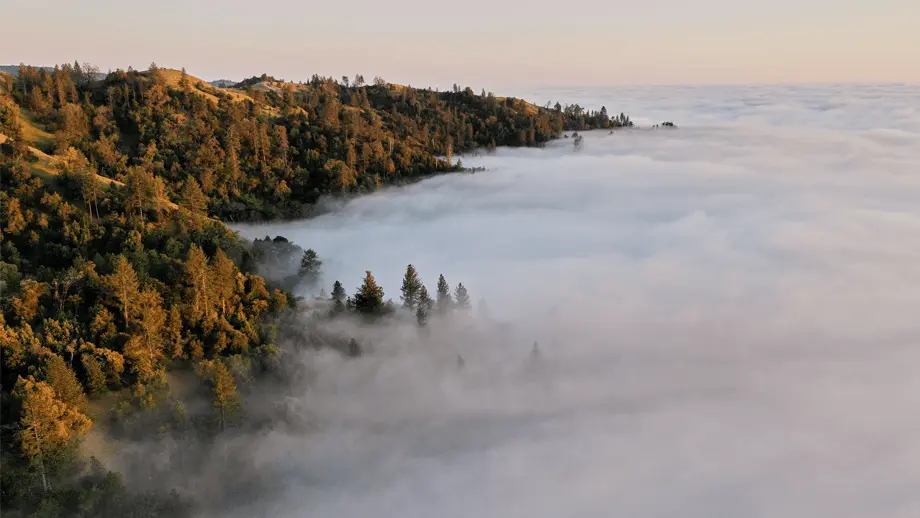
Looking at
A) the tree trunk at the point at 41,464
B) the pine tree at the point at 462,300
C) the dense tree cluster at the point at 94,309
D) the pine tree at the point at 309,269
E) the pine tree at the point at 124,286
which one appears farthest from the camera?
the pine tree at the point at 309,269

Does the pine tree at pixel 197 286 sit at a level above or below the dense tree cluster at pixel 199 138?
below

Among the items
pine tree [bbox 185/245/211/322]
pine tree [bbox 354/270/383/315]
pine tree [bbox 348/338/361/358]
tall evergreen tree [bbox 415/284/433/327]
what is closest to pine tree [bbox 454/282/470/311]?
tall evergreen tree [bbox 415/284/433/327]

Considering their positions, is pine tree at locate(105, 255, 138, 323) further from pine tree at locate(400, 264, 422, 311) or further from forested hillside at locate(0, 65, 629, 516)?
pine tree at locate(400, 264, 422, 311)

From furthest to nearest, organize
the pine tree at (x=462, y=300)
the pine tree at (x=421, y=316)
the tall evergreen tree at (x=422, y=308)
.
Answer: the pine tree at (x=462, y=300) < the tall evergreen tree at (x=422, y=308) < the pine tree at (x=421, y=316)

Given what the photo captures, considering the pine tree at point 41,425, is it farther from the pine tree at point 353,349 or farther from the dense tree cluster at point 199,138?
the dense tree cluster at point 199,138

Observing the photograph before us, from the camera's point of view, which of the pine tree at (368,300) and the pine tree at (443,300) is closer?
the pine tree at (368,300)

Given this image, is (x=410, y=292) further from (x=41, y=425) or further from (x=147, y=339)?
(x=41, y=425)

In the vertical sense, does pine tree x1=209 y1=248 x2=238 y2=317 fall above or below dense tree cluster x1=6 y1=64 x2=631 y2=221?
below

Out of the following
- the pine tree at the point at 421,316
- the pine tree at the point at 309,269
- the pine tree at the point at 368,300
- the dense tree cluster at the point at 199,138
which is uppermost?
the dense tree cluster at the point at 199,138

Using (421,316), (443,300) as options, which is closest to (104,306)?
(421,316)

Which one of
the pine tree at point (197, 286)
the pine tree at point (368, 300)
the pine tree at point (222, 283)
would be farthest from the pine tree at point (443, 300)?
the pine tree at point (197, 286)

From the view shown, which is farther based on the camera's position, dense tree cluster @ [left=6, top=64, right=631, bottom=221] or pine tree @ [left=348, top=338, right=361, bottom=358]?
dense tree cluster @ [left=6, top=64, right=631, bottom=221]

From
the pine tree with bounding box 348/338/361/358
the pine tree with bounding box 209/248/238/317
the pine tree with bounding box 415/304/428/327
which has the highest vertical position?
the pine tree with bounding box 209/248/238/317
